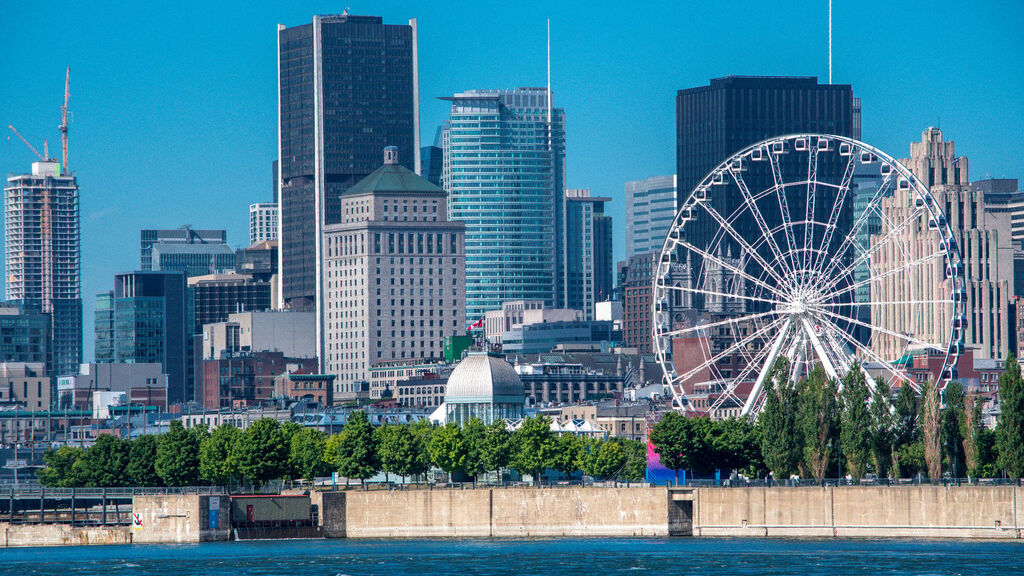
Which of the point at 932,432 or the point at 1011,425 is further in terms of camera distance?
the point at 932,432

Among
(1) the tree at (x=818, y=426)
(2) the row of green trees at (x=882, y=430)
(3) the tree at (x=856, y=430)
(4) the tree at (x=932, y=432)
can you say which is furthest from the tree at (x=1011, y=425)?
(1) the tree at (x=818, y=426)

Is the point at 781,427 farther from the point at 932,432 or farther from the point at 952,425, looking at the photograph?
the point at 952,425

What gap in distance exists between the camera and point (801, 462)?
186 metres

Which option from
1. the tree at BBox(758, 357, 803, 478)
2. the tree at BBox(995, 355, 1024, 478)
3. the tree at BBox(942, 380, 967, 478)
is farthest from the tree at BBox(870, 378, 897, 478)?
the tree at BBox(995, 355, 1024, 478)

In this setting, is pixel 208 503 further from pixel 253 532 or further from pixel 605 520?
pixel 605 520

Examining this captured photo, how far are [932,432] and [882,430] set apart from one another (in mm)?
→ 4155

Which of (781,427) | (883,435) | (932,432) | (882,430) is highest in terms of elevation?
(781,427)

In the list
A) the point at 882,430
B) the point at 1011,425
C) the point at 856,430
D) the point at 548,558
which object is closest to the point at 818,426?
the point at 856,430

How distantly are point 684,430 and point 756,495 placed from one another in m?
20.1

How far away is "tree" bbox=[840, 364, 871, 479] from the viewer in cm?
18162

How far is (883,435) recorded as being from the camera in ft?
599

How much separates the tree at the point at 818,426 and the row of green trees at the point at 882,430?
80mm

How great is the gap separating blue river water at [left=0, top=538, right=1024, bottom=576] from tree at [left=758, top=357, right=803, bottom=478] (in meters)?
11.1

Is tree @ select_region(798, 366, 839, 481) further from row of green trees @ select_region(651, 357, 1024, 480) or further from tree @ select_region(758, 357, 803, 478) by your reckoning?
tree @ select_region(758, 357, 803, 478)
